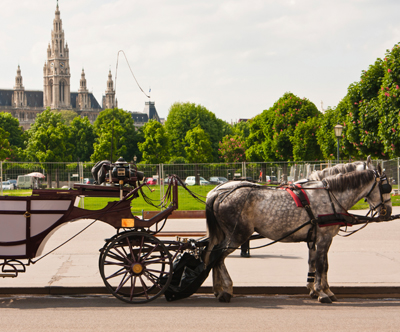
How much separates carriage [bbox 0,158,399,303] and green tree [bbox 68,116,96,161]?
87868mm

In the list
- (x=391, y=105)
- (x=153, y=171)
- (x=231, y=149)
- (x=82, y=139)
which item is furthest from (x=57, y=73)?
(x=153, y=171)

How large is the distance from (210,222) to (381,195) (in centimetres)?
244

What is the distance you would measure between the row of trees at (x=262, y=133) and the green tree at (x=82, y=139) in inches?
6.7

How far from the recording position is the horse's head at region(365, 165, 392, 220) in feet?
25.7

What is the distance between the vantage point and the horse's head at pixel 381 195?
25.7ft

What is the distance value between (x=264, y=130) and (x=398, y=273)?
179ft

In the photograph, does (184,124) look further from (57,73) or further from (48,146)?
(57,73)

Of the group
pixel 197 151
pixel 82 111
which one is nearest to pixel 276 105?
pixel 197 151

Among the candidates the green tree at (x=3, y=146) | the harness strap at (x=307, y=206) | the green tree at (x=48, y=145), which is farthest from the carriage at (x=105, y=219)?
the green tree at (x=3, y=146)

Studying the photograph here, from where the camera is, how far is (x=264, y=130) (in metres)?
63.3

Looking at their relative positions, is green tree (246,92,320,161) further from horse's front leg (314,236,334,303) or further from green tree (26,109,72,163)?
horse's front leg (314,236,334,303)

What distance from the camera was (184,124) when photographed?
84688 mm

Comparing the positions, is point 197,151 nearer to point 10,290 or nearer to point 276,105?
point 276,105
